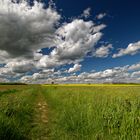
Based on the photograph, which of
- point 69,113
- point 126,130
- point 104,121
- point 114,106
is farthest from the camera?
point 69,113

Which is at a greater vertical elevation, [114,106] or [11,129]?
[114,106]

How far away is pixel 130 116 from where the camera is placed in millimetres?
5504

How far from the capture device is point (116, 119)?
20.0 feet

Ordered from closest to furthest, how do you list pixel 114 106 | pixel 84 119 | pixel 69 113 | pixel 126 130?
pixel 126 130 → pixel 114 106 → pixel 84 119 → pixel 69 113

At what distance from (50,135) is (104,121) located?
221 cm

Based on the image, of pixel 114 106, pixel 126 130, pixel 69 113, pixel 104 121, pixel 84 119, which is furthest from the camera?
pixel 69 113

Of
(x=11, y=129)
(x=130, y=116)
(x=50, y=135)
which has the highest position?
(x=130, y=116)

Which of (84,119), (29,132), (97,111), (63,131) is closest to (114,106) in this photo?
(97,111)

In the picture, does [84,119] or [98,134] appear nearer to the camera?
[98,134]

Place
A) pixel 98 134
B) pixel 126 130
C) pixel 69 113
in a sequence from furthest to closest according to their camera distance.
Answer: pixel 69 113, pixel 98 134, pixel 126 130

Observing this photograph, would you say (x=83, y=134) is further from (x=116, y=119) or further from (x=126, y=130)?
(x=126, y=130)

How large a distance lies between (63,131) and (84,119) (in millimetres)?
925

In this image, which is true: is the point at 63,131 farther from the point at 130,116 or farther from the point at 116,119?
the point at 130,116

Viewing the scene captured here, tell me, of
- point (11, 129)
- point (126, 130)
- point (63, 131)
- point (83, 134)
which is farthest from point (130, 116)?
point (11, 129)
